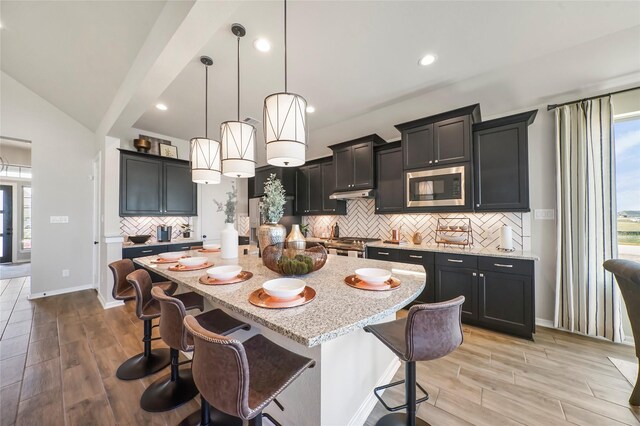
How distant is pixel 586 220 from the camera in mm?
2543

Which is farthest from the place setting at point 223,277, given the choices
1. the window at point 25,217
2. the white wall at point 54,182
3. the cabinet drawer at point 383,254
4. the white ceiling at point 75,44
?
the window at point 25,217

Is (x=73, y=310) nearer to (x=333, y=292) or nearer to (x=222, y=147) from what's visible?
(x=222, y=147)

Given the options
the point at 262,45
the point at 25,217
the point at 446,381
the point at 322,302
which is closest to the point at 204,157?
the point at 262,45

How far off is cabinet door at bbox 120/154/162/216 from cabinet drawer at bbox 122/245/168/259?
61cm

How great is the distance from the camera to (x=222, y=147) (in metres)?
2.01

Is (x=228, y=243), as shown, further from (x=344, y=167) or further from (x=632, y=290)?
(x=632, y=290)

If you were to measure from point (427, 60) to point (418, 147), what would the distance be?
1182mm

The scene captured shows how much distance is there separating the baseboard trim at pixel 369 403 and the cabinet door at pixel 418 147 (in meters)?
2.42

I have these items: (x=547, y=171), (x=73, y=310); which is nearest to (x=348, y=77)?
(x=547, y=171)

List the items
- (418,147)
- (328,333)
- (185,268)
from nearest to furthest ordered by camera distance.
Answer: (328,333) → (185,268) → (418,147)

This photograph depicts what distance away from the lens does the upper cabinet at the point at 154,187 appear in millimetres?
3885

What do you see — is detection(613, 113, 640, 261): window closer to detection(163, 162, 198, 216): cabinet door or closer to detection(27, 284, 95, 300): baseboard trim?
detection(163, 162, 198, 216): cabinet door

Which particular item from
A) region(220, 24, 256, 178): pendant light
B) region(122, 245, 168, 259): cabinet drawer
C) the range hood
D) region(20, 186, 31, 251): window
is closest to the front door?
region(20, 186, 31, 251): window

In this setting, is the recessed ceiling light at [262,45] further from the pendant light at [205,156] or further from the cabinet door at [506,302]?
the cabinet door at [506,302]
